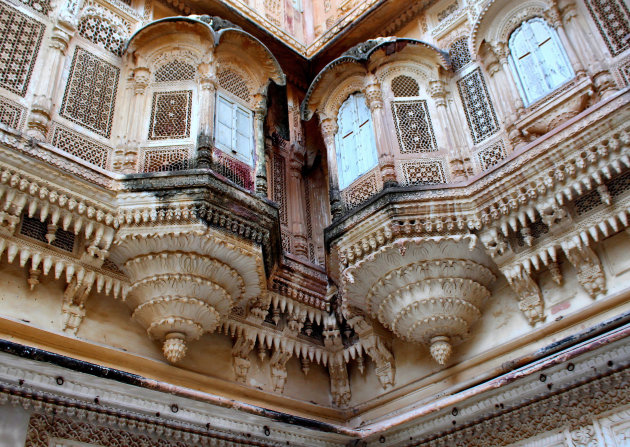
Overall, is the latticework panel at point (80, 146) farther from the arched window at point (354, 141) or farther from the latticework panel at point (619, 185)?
the latticework panel at point (619, 185)

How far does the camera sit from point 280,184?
8375 millimetres

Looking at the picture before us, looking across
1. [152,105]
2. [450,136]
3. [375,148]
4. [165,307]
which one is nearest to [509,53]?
[450,136]

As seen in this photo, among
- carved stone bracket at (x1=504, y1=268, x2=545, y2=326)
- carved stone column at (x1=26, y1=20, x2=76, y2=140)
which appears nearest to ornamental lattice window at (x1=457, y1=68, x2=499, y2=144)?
carved stone bracket at (x1=504, y1=268, x2=545, y2=326)

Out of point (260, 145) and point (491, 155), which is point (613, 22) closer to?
point (491, 155)

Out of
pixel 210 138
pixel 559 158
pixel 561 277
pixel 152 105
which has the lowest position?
pixel 561 277

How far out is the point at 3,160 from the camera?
509 centimetres

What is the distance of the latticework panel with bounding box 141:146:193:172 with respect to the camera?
6336 millimetres

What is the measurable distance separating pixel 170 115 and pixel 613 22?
4886mm

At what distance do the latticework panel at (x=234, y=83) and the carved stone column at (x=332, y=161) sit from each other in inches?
43.6

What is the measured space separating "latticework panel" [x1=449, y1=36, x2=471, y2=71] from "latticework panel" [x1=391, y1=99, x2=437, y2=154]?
744 millimetres

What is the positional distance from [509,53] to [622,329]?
3787 mm

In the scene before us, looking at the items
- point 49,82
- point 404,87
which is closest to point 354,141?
point 404,87

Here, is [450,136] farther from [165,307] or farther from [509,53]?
[165,307]

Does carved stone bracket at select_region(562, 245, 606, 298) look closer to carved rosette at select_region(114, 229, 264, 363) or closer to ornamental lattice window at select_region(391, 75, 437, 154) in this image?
ornamental lattice window at select_region(391, 75, 437, 154)
